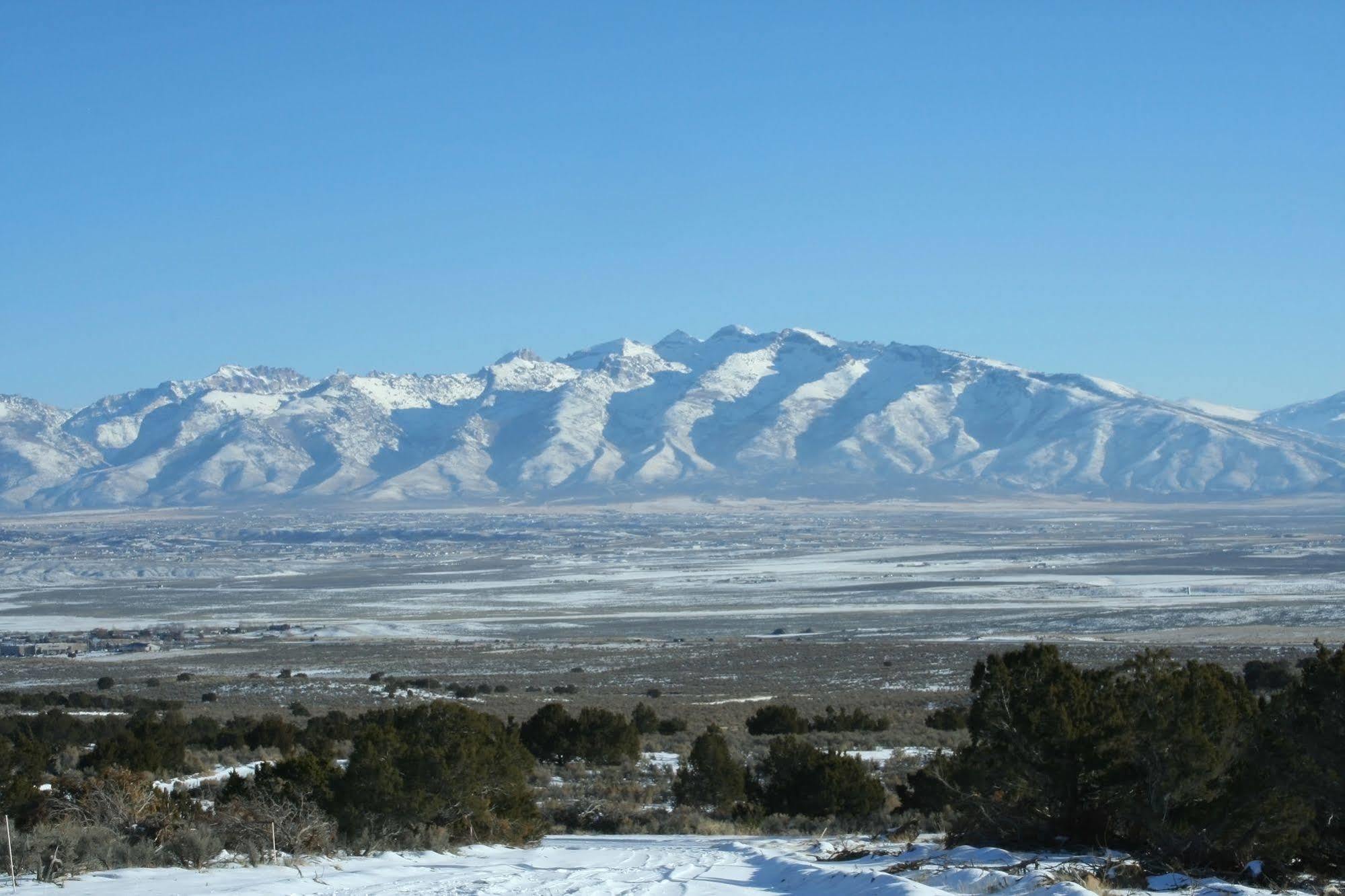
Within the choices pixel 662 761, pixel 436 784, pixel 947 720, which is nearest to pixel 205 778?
pixel 436 784

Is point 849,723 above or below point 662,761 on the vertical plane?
below

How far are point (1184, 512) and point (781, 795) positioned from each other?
606 feet

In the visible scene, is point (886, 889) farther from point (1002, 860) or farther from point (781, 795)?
point (781, 795)

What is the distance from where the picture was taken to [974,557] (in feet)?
344

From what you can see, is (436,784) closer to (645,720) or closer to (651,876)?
(651,876)

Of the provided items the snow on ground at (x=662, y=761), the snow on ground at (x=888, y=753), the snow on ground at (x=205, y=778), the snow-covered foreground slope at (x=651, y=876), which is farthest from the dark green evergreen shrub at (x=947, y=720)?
the snow-covered foreground slope at (x=651, y=876)

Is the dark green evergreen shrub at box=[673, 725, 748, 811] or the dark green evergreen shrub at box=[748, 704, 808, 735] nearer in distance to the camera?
the dark green evergreen shrub at box=[673, 725, 748, 811]

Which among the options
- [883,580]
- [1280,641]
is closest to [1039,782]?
[1280,641]

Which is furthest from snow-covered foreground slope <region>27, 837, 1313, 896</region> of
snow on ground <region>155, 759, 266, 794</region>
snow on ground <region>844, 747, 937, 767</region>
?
snow on ground <region>844, 747, 937, 767</region>

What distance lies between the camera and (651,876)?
9.95 m

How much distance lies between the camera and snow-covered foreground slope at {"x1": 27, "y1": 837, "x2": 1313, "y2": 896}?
8938 mm

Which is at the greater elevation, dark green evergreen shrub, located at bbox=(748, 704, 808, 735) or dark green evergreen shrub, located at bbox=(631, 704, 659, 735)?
dark green evergreen shrub, located at bbox=(748, 704, 808, 735)

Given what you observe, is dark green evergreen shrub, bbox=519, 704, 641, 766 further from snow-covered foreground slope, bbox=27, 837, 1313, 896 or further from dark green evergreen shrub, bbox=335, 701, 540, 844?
snow-covered foreground slope, bbox=27, 837, 1313, 896

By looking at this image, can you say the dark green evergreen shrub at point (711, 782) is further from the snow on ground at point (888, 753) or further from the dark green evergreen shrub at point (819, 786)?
the snow on ground at point (888, 753)
